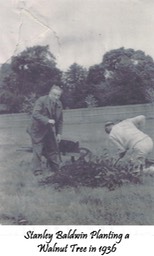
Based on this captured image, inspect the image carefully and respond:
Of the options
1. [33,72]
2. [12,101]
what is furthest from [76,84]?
[12,101]

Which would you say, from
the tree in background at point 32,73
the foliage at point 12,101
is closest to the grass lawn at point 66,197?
the foliage at point 12,101

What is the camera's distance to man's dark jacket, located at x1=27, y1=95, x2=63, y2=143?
9.42ft

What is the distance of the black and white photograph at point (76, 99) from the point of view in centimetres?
281

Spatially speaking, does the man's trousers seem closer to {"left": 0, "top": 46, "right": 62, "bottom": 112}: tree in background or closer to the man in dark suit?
the man in dark suit

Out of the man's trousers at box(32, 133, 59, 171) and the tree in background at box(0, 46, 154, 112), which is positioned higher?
the tree in background at box(0, 46, 154, 112)

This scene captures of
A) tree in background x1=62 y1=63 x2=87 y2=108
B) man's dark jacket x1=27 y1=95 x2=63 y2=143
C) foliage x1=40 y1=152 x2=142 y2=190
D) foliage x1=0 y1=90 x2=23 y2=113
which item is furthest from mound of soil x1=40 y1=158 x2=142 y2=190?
foliage x1=0 y1=90 x2=23 y2=113

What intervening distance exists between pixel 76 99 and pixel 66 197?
2.00 feet
